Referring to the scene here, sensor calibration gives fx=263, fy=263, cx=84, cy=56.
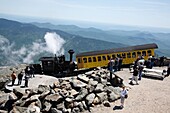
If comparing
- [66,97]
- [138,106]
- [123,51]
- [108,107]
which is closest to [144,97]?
[138,106]

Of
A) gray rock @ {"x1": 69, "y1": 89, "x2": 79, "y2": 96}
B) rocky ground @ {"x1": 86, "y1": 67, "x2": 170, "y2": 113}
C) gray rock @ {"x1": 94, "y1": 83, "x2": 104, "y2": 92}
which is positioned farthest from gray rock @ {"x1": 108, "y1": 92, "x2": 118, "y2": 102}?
gray rock @ {"x1": 69, "y1": 89, "x2": 79, "y2": 96}

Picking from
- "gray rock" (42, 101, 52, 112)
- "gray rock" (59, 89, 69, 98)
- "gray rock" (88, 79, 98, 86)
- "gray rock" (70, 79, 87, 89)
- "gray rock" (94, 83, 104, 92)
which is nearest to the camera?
"gray rock" (42, 101, 52, 112)

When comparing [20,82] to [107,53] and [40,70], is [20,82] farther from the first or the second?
[107,53]

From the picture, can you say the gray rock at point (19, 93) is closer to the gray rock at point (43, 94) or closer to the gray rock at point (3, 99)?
the gray rock at point (3, 99)

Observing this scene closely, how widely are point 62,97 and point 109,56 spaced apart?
54.3 ft

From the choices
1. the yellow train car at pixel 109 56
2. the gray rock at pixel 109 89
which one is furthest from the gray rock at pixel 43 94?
the yellow train car at pixel 109 56

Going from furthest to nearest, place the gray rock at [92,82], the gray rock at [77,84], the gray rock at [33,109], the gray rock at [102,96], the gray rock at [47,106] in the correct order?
the gray rock at [92,82]
the gray rock at [77,84]
the gray rock at [102,96]
the gray rock at [47,106]
the gray rock at [33,109]

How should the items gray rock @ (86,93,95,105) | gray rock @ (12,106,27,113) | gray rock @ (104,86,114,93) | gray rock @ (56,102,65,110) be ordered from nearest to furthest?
gray rock @ (12,106,27,113) → gray rock @ (56,102,65,110) → gray rock @ (86,93,95,105) → gray rock @ (104,86,114,93)

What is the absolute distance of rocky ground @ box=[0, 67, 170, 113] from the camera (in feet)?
68.1

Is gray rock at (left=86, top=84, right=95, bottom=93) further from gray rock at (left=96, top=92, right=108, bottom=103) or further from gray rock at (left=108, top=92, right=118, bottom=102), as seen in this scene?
gray rock at (left=108, top=92, right=118, bottom=102)

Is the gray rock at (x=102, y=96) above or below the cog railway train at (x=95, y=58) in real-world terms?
below

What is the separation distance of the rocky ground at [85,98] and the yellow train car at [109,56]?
11.5 m

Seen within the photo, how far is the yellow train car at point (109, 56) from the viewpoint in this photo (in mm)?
36750

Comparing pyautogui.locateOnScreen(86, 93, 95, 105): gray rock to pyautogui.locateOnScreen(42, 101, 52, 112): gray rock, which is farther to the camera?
pyautogui.locateOnScreen(86, 93, 95, 105): gray rock
